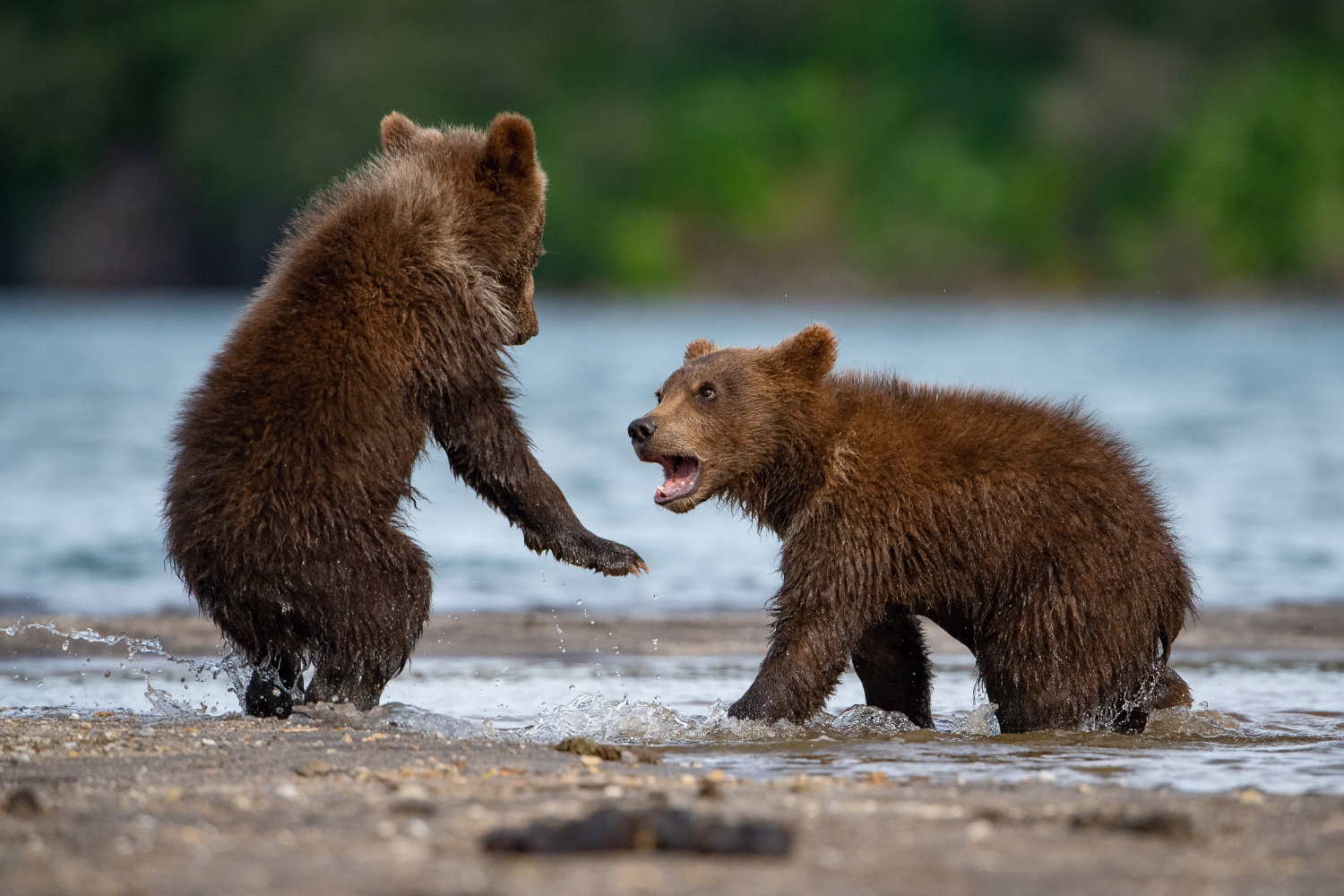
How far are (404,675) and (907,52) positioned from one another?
5893 centimetres

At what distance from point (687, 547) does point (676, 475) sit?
5.33 metres

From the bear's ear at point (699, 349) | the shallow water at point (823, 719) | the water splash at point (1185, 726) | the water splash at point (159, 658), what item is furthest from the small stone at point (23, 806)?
the water splash at point (1185, 726)

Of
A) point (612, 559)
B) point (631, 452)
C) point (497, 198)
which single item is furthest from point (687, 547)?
point (497, 198)

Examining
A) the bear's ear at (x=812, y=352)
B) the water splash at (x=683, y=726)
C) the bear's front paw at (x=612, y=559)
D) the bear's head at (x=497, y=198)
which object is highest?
the bear's head at (x=497, y=198)

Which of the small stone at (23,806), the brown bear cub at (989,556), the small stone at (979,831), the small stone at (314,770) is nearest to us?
the small stone at (979,831)

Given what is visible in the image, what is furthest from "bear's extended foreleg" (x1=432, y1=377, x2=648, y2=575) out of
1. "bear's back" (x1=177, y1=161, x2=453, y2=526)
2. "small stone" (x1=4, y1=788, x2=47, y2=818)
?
"small stone" (x1=4, y1=788, x2=47, y2=818)

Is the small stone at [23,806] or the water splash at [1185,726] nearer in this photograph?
the small stone at [23,806]

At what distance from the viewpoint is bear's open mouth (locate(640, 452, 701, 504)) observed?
259 inches

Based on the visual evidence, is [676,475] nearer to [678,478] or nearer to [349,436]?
[678,478]

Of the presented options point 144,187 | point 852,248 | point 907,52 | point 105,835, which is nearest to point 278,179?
point 144,187

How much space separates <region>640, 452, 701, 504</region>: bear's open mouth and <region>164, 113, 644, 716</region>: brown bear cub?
327 mm

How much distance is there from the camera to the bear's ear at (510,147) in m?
6.51

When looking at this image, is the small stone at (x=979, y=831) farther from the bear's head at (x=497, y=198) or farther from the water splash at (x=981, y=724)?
the bear's head at (x=497, y=198)

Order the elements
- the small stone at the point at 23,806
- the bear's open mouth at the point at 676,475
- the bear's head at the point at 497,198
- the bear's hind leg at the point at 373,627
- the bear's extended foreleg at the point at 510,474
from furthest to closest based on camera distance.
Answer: the bear's open mouth at the point at 676,475, the bear's head at the point at 497,198, the bear's extended foreleg at the point at 510,474, the bear's hind leg at the point at 373,627, the small stone at the point at 23,806
